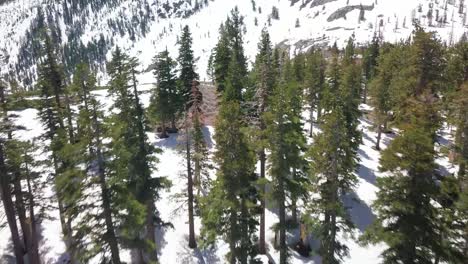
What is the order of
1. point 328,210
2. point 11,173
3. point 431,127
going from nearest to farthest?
point 431,127
point 328,210
point 11,173

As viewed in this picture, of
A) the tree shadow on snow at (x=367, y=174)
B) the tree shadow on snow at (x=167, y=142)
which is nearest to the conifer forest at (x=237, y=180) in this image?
the tree shadow on snow at (x=367, y=174)

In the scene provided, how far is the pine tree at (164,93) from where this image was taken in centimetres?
4253

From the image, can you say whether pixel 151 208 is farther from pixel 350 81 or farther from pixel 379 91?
pixel 379 91

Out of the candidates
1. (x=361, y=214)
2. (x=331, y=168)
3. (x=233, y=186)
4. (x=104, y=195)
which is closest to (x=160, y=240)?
(x=233, y=186)

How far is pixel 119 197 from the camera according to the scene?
53.3 ft

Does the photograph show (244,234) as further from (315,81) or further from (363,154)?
(315,81)

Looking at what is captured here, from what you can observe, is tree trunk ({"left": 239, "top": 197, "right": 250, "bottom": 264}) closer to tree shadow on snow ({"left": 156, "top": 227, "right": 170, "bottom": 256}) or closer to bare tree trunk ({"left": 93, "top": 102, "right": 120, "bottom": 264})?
bare tree trunk ({"left": 93, "top": 102, "right": 120, "bottom": 264})

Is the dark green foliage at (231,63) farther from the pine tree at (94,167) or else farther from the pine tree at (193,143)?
the pine tree at (94,167)

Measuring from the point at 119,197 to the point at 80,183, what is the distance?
5.99ft

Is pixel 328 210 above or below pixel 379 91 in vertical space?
below

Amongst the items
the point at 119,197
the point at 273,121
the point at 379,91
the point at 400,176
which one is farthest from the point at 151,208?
the point at 379,91

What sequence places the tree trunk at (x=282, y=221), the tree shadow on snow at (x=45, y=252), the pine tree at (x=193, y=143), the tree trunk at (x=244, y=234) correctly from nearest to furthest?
the tree trunk at (x=244, y=234) → the tree trunk at (x=282, y=221) → the pine tree at (x=193, y=143) → the tree shadow on snow at (x=45, y=252)

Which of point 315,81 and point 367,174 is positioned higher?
point 315,81

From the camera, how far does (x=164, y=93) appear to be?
42.8 metres
